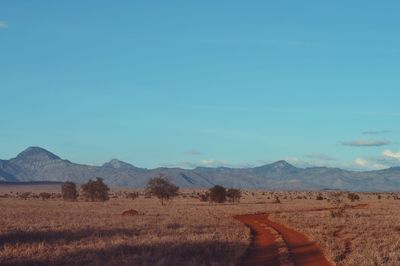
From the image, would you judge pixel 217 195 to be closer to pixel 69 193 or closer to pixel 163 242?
pixel 69 193

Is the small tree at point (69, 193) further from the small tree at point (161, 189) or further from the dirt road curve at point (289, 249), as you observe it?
the dirt road curve at point (289, 249)

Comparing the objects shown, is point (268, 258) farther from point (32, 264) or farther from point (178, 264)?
point (32, 264)

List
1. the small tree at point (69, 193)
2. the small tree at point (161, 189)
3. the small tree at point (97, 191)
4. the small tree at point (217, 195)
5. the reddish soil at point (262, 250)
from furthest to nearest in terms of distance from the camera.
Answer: the small tree at point (69, 193)
the small tree at point (97, 191)
the small tree at point (161, 189)
the small tree at point (217, 195)
the reddish soil at point (262, 250)

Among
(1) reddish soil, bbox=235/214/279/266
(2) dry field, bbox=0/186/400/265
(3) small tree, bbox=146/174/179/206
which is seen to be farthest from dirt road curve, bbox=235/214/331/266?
(3) small tree, bbox=146/174/179/206

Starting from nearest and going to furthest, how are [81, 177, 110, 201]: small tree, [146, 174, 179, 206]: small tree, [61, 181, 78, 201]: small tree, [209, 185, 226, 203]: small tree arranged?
[209, 185, 226, 203]: small tree → [146, 174, 179, 206]: small tree → [81, 177, 110, 201]: small tree → [61, 181, 78, 201]: small tree

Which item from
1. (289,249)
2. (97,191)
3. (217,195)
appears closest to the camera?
A: (289,249)

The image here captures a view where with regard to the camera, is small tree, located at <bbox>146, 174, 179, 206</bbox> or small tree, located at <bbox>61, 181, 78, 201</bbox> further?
small tree, located at <bbox>61, 181, 78, 201</bbox>

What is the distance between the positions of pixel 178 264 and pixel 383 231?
16617 mm

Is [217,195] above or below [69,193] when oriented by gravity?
below

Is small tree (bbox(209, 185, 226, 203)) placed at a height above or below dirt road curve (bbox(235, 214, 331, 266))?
above

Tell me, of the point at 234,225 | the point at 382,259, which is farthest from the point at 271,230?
the point at 382,259

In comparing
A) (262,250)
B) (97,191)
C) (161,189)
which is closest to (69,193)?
(97,191)

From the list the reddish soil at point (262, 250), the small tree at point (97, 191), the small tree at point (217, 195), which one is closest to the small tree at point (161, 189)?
the small tree at point (217, 195)

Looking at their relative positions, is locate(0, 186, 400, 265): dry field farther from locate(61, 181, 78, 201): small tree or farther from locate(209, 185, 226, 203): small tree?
locate(61, 181, 78, 201): small tree
